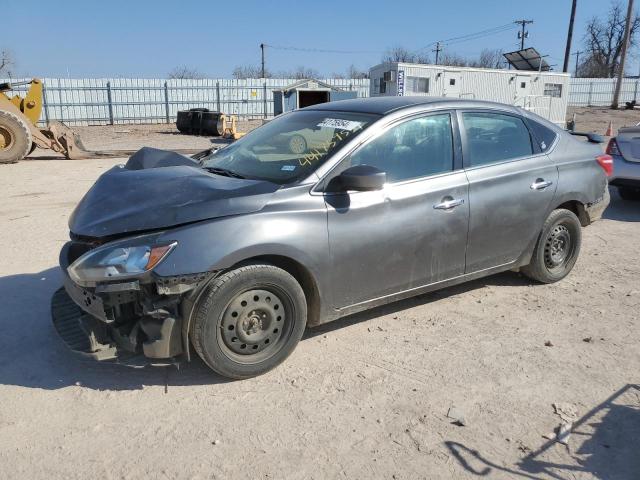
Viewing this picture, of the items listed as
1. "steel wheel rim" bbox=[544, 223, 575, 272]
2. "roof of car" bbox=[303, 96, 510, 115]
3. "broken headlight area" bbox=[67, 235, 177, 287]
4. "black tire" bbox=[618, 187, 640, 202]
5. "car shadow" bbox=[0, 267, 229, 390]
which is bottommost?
"car shadow" bbox=[0, 267, 229, 390]

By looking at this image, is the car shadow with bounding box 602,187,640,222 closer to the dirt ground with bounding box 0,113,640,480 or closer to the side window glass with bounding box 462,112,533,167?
the dirt ground with bounding box 0,113,640,480

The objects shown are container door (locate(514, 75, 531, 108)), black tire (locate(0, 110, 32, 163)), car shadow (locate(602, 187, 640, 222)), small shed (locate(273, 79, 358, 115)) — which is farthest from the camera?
small shed (locate(273, 79, 358, 115))

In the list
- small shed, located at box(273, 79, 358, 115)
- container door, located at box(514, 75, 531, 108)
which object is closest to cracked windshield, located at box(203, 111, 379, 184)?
small shed, located at box(273, 79, 358, 115)

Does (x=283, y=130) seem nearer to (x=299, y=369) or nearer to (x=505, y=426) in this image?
(x=299, y=369)

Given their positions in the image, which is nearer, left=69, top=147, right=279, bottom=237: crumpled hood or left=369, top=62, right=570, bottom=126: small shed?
left=69, top=147, right=279, bottom=237: crumpled hood

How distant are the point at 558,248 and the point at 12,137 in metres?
13.1

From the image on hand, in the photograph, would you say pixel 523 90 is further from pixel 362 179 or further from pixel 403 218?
pixel 362 179

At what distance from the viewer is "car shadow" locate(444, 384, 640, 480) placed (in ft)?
8.80

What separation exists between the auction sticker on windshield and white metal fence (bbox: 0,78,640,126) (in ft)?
92.5

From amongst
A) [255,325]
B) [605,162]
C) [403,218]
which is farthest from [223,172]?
[605,162]

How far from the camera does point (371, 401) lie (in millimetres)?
3281

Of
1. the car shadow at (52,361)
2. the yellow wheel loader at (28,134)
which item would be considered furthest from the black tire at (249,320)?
the yellow wheel loader at (28,134)

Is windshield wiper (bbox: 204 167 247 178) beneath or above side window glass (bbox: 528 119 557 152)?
beneath

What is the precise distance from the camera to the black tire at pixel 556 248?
4.97 m
